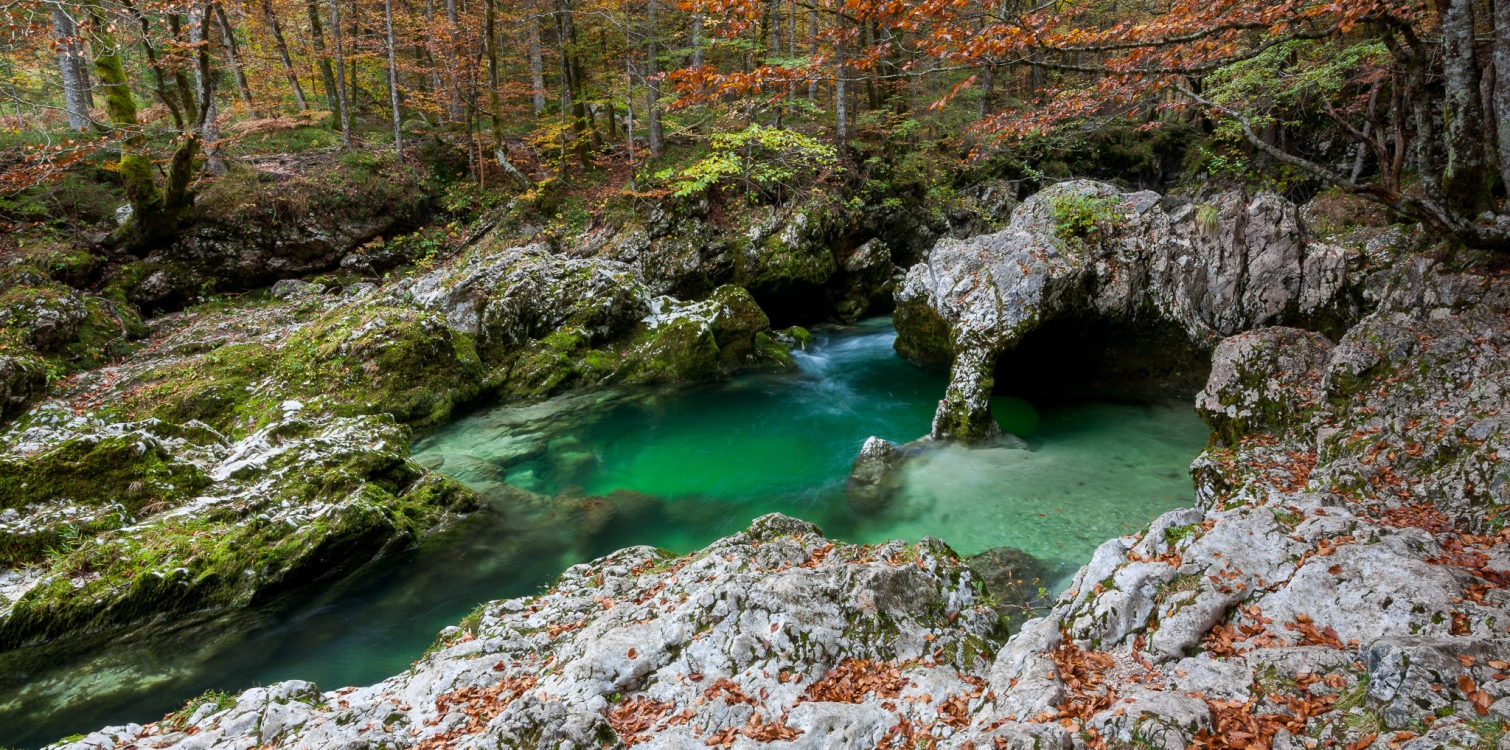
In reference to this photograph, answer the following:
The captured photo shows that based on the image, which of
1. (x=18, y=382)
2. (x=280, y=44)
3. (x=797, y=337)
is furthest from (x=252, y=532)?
(x=280, y=44)

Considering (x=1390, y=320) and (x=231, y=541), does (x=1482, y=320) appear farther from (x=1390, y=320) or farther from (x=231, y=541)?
(x=231, y=541)

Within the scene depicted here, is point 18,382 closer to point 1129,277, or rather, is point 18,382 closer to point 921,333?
point 921,333

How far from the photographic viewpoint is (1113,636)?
13.8ft

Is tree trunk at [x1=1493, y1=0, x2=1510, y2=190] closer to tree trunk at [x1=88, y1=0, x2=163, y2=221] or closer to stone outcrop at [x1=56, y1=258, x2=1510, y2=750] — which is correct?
stone outcrop at [x1=56, y1=258, x2=1510, y2=750]

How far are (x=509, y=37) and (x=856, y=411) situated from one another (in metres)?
21.5

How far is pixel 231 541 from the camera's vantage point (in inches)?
288

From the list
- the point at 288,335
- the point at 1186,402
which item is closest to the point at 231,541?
the point at 288,335

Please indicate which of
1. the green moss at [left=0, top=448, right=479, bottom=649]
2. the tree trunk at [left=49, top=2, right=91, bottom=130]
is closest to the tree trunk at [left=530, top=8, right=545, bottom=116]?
the tree trunk at [left=49, top=2, right=91, bottom=130]

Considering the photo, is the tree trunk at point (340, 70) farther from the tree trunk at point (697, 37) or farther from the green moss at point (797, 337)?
the green moss at point (797, 337)

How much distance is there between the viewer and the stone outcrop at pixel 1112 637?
10.4ft

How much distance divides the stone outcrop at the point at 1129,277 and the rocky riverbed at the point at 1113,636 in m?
4.27

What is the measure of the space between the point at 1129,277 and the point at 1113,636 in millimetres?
9114

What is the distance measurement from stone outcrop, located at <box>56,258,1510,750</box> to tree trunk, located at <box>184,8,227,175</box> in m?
13.6

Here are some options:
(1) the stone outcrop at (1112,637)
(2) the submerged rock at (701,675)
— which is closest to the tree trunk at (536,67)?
(1) the stone outcrop at (1112,637)
